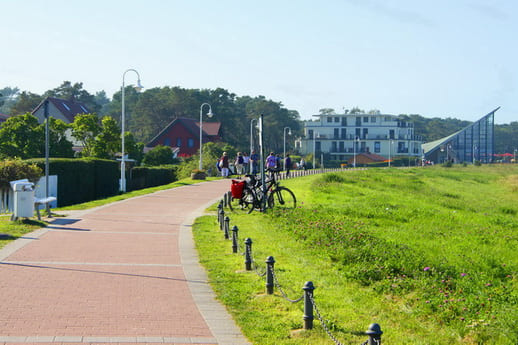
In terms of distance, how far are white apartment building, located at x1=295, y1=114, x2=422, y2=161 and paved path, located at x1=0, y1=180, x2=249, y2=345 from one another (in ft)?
344

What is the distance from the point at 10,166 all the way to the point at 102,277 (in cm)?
1072

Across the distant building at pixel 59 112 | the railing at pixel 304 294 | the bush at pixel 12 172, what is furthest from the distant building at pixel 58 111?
the railing at pixel 304 294

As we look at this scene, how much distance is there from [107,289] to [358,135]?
4458 inches

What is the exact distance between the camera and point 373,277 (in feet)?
33.6

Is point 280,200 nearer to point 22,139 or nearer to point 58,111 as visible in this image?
point 22,139

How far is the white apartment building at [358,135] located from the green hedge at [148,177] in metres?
74.1

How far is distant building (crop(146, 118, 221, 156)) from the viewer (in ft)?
276

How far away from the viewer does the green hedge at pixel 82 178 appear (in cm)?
2558

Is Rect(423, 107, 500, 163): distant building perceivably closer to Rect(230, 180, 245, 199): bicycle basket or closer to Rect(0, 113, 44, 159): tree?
Rect(0, 113, 44, 159): tree

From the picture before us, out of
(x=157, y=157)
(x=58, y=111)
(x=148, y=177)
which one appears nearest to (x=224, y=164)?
(x=148, y=177)

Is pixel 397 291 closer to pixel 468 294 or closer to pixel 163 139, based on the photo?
pixel 468 294

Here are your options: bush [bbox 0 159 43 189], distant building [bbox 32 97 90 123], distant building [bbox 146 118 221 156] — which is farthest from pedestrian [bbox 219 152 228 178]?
distant building [bbox 146 118 221 156]

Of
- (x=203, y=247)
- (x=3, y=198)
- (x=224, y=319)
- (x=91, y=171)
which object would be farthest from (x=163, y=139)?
(x=224, y=319)

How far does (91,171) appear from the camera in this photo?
2994 cm
